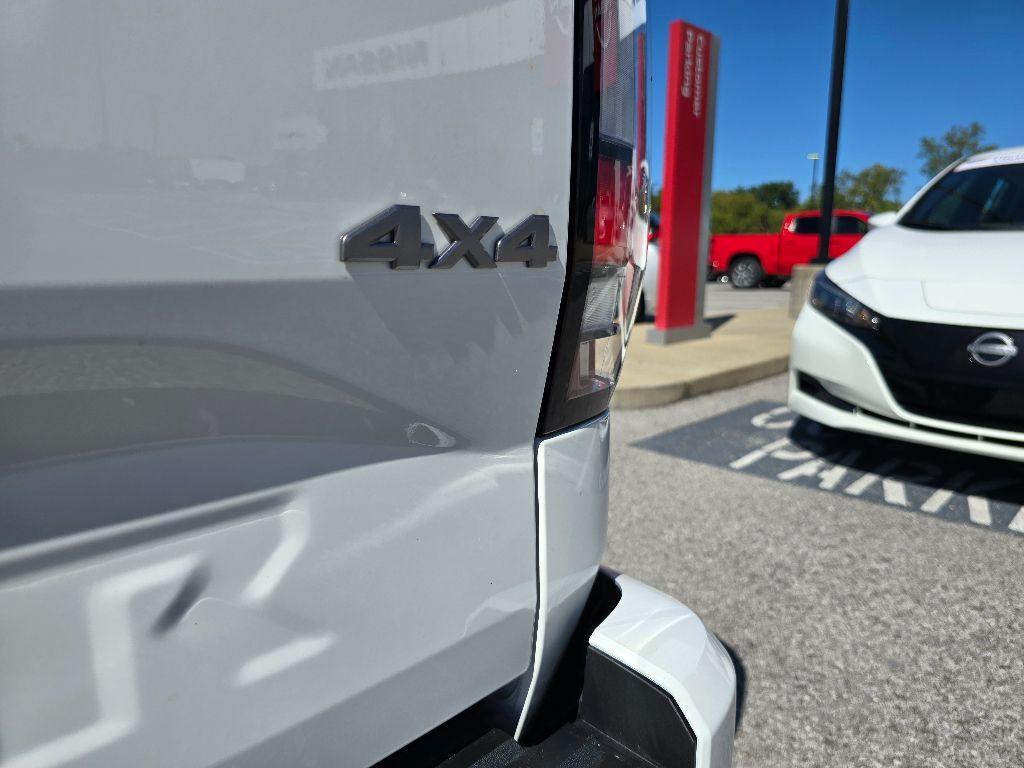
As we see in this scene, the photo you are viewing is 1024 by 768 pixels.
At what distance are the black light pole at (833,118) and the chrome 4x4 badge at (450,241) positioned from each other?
8041 millimetres

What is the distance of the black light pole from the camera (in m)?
7.30

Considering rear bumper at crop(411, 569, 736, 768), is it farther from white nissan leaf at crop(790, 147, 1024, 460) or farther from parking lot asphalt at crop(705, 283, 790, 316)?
parking lot asphalt at crop(705, 283, 790, 316)

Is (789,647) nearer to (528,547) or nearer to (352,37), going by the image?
(528,547)

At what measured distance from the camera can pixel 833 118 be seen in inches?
305

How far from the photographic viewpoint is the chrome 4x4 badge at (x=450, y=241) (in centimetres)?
65

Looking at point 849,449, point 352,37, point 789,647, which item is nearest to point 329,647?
point 352,37

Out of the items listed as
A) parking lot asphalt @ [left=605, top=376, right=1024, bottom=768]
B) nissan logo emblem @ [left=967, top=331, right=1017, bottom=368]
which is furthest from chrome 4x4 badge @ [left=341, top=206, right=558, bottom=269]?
nissan logo emblem @ [left=967, top=331, right=1017, bottom=368]

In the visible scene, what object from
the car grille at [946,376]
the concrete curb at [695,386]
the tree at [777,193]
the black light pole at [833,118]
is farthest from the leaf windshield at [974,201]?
the tree at [777,193]

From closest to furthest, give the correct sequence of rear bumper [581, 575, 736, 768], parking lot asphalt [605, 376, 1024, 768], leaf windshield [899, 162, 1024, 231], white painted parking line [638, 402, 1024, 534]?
rear bumper [581, 575, 736, 768] < parking lot asphalt [605, 376, 1024, 768] < white painted parking line [638, 402, 1024, 534] < leaf windshield [899, 162, 1024, 231]

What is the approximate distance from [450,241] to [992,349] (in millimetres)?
2616

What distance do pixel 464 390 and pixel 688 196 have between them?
6.23 m

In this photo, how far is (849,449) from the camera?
144 inches

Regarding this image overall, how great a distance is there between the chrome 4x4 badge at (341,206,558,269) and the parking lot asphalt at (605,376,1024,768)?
1.35 m

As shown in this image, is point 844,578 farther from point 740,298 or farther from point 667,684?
point 740,298
